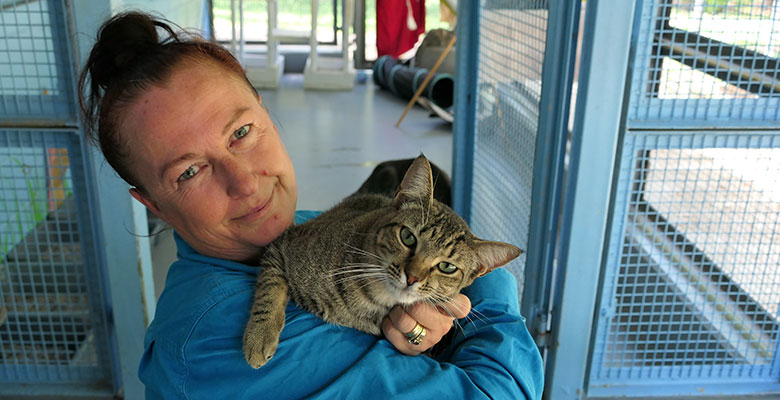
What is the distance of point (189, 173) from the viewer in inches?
43.2

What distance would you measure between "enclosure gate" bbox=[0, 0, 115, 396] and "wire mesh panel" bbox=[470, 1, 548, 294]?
1.39 metres

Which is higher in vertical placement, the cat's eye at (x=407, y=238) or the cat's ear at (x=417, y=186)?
the cat's ear at (x=417, y=186)

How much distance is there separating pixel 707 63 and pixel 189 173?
4.65 ft

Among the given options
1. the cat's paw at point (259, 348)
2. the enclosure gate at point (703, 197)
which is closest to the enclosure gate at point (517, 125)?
the enclosure gate at point (703, 197)

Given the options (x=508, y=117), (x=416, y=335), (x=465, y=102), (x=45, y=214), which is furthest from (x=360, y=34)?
(x=416, y=335)

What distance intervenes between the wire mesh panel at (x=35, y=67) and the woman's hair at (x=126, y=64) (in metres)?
0.72

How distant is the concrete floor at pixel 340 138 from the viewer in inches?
150

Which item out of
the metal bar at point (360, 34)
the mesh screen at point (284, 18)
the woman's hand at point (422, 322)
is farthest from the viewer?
the mesh screen at point (284, 18)

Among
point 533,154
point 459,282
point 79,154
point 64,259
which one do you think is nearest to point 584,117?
point 533,154

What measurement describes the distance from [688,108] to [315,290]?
1.20m

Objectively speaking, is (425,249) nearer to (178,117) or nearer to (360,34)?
(178,117)

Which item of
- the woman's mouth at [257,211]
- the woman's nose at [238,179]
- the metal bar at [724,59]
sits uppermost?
the metal bar at [724,59]

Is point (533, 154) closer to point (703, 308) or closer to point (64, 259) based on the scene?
point (703, 308)

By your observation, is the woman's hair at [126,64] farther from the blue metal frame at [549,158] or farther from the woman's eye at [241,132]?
Result: the blue metal frame at [549,158]
